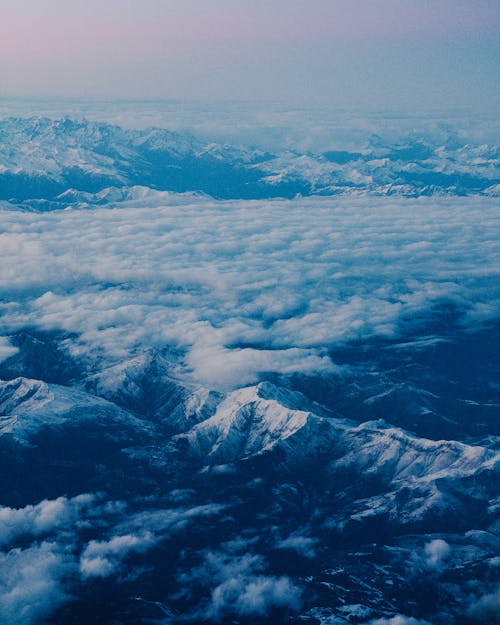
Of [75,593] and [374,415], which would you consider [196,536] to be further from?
[374,415]

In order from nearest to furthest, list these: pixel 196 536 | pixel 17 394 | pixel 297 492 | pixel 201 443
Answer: pixel 196 536
pixel 297 492
pixel 201 443
pixel 17 394

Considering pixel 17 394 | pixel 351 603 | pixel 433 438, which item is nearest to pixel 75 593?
pixel 351 603

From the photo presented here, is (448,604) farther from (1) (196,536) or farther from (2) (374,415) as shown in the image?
(2) (374,415)

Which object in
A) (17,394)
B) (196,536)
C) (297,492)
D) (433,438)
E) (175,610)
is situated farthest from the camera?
(17,394)

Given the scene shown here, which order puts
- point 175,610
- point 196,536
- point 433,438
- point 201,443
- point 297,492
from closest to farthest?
point 175,610 → point 196,536 → point 297,492 → point 201,443 → point 433,438

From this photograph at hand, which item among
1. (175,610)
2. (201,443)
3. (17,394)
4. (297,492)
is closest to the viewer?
(175,610)

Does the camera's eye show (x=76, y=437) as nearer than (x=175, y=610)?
No

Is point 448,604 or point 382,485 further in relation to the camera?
point 382,485

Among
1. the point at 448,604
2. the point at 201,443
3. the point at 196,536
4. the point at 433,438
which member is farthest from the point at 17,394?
the point at 448,604
